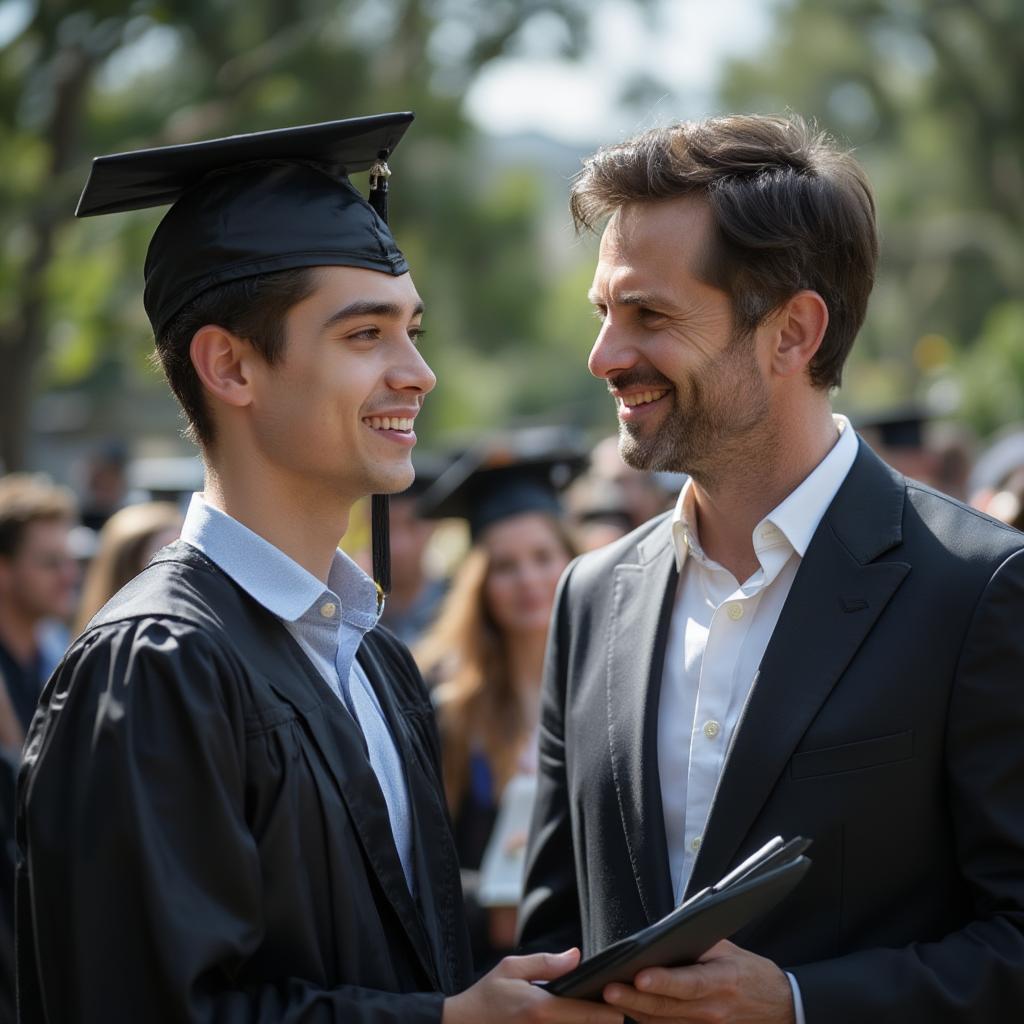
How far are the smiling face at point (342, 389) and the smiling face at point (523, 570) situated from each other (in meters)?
2.50

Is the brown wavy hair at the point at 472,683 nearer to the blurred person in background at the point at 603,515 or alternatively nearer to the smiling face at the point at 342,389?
the blurred person in background at the point at 603,515

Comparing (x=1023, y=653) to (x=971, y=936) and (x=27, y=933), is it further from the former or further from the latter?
(x=27, y=933)

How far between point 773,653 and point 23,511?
14.3 ft

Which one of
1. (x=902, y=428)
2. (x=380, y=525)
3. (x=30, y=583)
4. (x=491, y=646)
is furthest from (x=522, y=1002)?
(x=902, y=428)

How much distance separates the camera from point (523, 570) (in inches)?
204

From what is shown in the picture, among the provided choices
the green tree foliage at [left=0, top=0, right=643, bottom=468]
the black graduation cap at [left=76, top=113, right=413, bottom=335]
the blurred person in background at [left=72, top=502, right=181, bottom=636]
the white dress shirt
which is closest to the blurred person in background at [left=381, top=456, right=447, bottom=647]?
the blurred person in background at [left=72, top=502, right=181, bottom=636]

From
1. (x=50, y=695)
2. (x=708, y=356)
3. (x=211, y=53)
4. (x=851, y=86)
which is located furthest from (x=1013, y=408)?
(x=851, y=86)

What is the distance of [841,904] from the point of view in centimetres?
252

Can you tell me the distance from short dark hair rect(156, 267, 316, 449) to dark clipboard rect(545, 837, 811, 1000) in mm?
1145

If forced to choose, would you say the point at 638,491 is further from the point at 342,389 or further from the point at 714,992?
the point at 714,992

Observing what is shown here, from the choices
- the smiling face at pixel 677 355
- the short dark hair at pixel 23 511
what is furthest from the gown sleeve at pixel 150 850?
the short dark hair at pixel 23 511

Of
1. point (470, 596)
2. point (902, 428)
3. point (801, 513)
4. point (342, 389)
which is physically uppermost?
point (902, 428)

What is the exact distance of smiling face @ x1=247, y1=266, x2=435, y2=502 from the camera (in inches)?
98.2

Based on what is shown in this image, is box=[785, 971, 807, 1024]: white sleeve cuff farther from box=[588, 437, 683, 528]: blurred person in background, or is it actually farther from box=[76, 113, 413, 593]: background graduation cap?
box=[588, 437, 683, 528]: blurred person in background
